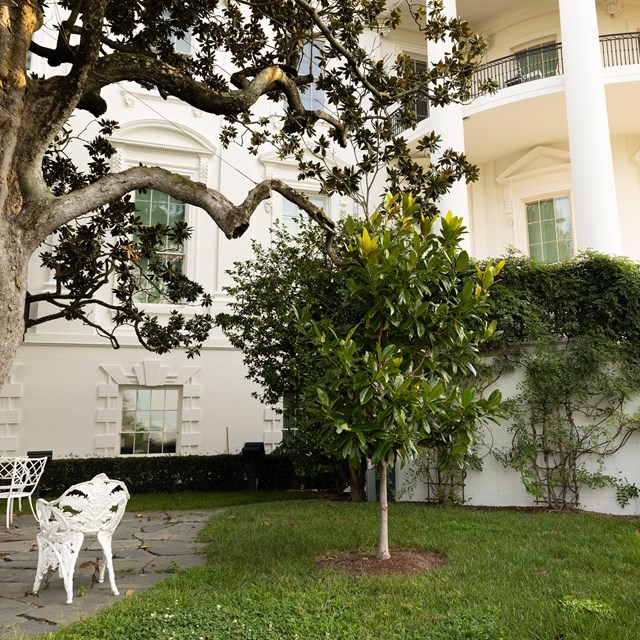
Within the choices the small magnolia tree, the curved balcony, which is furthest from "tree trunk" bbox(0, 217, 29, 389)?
the curved balcony

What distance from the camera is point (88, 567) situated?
18.2 ft

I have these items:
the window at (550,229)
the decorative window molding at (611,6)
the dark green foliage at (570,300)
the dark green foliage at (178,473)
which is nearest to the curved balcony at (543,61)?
the decorative window molding at (611,6)

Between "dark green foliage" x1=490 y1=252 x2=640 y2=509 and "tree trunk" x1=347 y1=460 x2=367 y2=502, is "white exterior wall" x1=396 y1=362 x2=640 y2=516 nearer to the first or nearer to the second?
"dark green foliage" x1=490 y1=252 x2=640 y2=509

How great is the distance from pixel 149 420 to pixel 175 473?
1.89m

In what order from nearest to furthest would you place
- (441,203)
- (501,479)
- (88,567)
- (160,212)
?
1. (88,567)
2. (501,479)
3. (441,203)
4. (160,212)

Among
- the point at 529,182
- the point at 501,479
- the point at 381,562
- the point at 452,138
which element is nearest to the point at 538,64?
the point at 529,182

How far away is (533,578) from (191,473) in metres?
8.62

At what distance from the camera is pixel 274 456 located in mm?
12266

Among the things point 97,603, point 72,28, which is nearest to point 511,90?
point 72,28

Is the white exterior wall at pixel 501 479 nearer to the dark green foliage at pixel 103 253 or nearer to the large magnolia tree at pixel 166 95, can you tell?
the large magnolia tree at pixel 166 95

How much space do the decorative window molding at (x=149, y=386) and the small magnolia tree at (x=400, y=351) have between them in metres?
8.20

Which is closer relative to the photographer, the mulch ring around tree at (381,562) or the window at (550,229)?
the mulch ring around tree at (381,562)

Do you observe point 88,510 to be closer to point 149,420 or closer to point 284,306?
point 284,306

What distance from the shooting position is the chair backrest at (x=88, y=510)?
14.6ft
